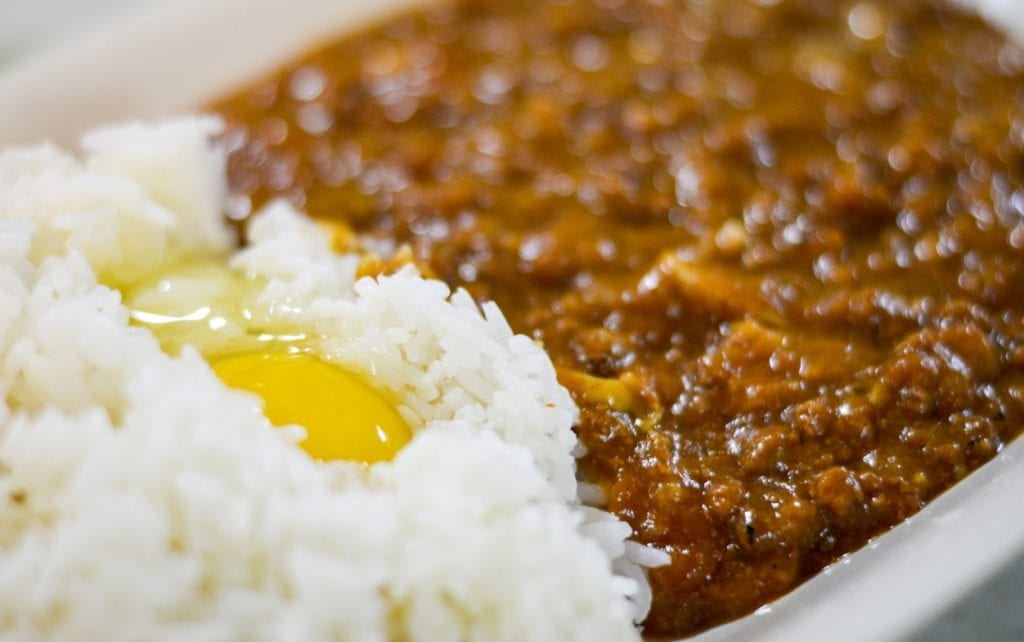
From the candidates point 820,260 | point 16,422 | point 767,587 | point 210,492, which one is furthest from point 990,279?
point 16,422

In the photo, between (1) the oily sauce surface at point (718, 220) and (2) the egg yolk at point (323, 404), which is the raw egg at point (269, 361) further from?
(1) the oily sauce surface at point (718, 220)

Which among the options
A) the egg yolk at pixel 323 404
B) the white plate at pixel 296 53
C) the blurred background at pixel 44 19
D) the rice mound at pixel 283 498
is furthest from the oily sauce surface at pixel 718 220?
the blurred background at pixel 44 19

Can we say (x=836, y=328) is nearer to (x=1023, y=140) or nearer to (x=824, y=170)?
(x=824, y=170)

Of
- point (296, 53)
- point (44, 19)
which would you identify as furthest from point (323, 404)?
point (44, 19)

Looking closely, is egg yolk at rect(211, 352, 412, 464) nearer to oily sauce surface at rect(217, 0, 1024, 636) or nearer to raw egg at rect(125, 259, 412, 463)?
raw egg at rect(125, 259, 412, 463)

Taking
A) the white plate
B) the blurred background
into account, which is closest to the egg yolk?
the white plate

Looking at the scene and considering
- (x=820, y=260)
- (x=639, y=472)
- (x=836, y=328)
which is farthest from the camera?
(x=820, y=260)
